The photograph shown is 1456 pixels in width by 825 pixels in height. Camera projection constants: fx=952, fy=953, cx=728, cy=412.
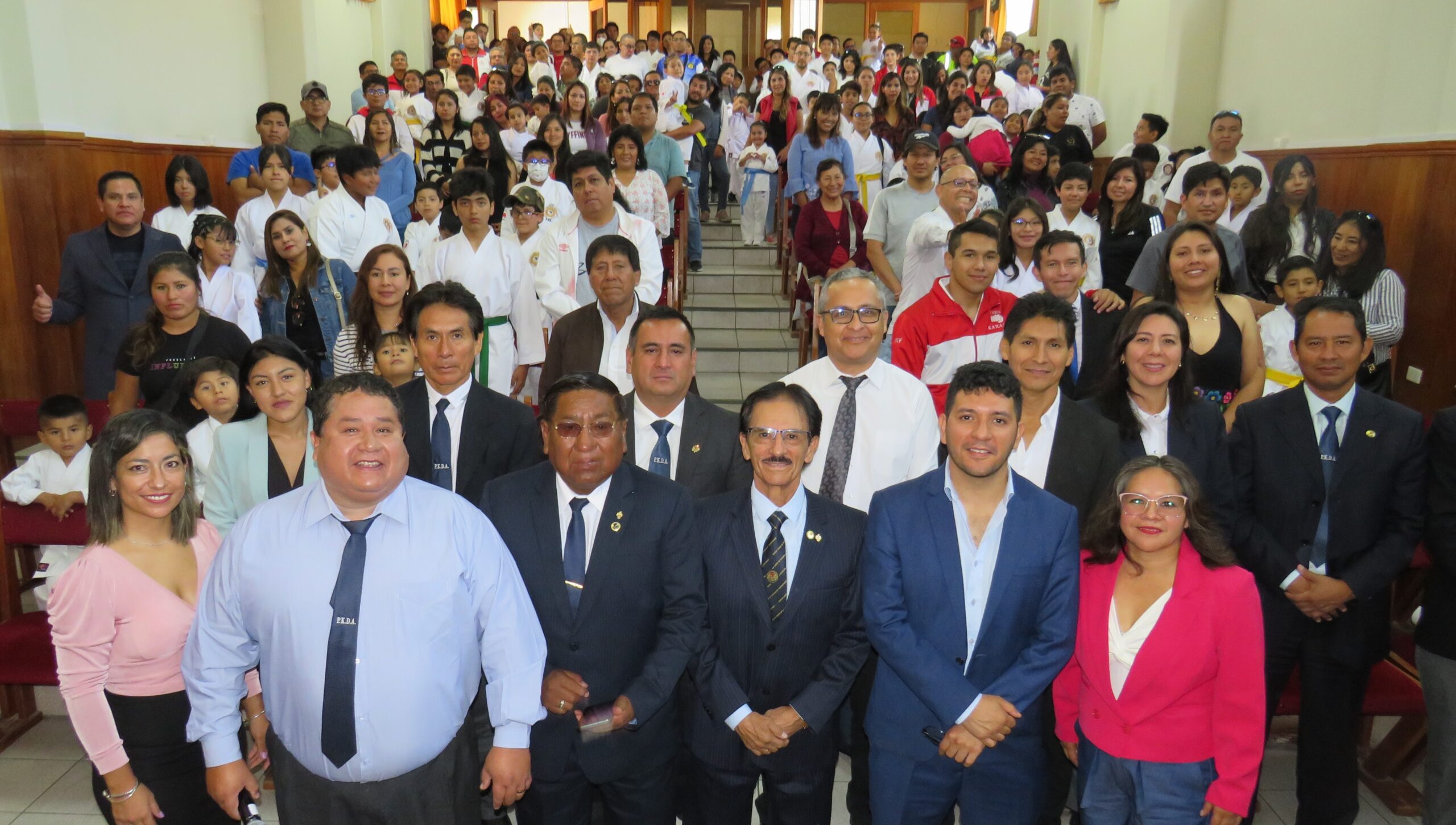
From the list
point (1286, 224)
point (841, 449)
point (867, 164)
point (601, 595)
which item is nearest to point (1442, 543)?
→ point (841, 449)

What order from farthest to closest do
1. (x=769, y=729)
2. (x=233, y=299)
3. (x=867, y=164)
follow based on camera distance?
(x=867, y=164)
(x=233, y=299)
(x=769, y=729)

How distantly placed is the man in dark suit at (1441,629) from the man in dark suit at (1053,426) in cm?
95

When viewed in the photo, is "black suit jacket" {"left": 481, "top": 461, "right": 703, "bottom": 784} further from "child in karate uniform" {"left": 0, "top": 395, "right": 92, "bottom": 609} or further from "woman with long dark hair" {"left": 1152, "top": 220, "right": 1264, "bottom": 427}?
"child in karate uniform" {"left": 0, "top": 395, "right": 92, "bottom": 609}

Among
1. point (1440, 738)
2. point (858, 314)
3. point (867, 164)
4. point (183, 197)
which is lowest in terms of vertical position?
point (1440, 738)

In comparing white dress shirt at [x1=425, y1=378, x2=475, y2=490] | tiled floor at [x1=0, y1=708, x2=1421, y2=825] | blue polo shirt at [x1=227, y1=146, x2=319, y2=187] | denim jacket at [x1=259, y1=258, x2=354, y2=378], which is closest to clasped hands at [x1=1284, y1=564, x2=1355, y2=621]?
tiled floor at [x1=0, y1=708, x2=1421, y2=825]

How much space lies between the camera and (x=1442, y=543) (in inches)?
109

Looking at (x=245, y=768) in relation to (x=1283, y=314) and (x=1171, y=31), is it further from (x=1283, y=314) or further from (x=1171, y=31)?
(x=1171, y=31)

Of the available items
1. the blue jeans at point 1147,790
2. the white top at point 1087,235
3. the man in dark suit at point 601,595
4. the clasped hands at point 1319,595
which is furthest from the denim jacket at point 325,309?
the clasped hands at point 1319,595

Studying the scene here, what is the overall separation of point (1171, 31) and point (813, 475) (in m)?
8.54

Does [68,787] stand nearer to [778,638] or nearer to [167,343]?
[167,343]

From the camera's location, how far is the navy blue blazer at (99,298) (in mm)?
4980

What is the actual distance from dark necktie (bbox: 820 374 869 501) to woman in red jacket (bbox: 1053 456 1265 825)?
2.60 feet

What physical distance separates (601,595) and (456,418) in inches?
40.3

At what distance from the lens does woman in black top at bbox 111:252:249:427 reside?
12.6ft
